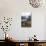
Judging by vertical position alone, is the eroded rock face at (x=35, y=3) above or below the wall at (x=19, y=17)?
above

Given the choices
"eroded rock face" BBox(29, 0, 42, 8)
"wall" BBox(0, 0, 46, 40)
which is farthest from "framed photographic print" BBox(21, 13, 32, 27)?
"eroded rock face" BBox(29, 0, 42, 8)

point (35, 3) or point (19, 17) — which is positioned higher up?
point (35, 3)

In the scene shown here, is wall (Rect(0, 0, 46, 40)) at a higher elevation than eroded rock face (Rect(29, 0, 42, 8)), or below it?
below

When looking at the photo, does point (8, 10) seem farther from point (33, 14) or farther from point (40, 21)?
point (40, 21)

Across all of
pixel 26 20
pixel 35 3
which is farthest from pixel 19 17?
pixel 35 3

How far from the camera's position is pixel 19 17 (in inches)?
115

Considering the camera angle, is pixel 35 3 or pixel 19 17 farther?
pixel 35 3

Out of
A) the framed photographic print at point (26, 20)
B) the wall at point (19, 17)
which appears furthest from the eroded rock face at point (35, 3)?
the framed photographic print at point (26, 20)

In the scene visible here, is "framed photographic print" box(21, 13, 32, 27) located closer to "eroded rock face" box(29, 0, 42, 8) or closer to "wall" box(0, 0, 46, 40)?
"wall" box(0, 0, 46, 40)

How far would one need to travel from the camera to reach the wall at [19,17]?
9.55 feet

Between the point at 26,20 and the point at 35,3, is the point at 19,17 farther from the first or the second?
the point at 35,3

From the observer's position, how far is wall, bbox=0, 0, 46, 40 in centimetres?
291

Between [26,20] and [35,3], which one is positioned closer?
[26,20]

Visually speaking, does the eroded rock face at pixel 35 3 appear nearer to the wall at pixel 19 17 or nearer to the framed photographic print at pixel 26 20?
the wall at pixel 19 17
